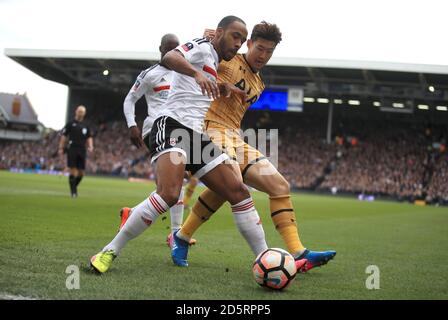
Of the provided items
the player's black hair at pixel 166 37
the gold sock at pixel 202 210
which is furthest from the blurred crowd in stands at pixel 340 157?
the gold sock at pixel 202 210

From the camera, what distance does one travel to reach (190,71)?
187 inches

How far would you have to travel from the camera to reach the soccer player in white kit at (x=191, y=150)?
4957 mm

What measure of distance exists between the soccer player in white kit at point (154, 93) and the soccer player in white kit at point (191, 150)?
1552 mm

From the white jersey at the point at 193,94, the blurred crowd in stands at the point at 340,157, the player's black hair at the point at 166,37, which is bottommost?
the blurred crowd in stands at the point at 340,157

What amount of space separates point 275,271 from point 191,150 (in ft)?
4.45

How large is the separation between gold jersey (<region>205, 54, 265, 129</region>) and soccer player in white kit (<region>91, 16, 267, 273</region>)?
774 mm

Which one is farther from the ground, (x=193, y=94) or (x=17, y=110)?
(x=17, y=110)

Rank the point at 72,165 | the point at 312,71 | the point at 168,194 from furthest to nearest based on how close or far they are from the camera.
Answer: the point at 312,71 → the point at 72,165 → the point at 168,194

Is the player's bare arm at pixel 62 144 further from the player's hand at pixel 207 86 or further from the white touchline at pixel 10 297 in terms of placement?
the white touchline at pixel 10 297

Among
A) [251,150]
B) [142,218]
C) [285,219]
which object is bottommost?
[285,219]

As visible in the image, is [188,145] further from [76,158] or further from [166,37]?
[76,158]

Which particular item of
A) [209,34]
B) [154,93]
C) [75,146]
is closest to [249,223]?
[209,34]
